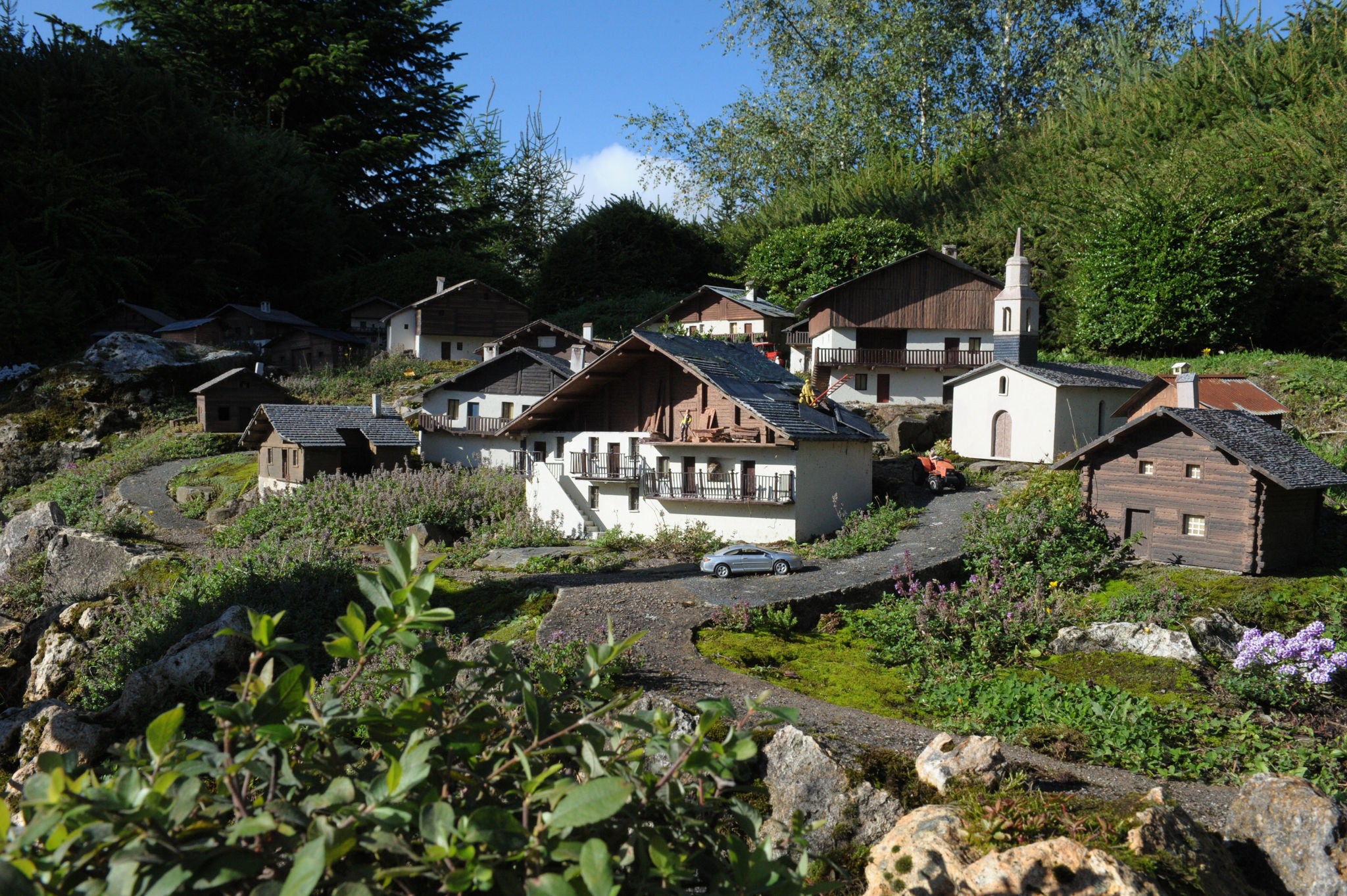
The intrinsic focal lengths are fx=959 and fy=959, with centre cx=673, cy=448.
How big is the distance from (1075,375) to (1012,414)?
7.27 ft

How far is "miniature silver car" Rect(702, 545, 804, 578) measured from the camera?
20.2 m

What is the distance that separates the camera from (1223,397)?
982 inches

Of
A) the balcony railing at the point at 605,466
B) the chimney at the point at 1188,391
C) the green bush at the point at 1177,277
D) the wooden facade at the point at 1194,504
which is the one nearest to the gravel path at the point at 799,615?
the wooden facade at the point at 1194,504

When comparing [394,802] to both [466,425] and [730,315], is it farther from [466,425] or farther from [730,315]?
[730,315]

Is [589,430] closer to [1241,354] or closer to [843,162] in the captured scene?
[1241,354]

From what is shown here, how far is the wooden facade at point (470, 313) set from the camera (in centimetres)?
4762

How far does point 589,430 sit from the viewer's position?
27.7 metres

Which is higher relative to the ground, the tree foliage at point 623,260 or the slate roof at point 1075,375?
the tree foliage at point 623,260

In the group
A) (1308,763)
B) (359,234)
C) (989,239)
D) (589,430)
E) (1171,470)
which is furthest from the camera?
(359,234)

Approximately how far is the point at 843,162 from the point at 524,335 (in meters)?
25.0

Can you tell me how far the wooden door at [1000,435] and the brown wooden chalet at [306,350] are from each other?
3095 cm

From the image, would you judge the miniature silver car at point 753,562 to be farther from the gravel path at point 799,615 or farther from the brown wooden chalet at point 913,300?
the brown wooden chalet at point 913,300

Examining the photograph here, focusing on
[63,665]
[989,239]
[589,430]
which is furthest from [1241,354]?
[63,665]

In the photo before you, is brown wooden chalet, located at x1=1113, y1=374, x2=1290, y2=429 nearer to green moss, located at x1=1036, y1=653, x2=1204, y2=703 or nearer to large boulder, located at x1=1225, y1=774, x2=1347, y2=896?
green moss, located at x1=1036, y1=653, x2=1204, y2=703
